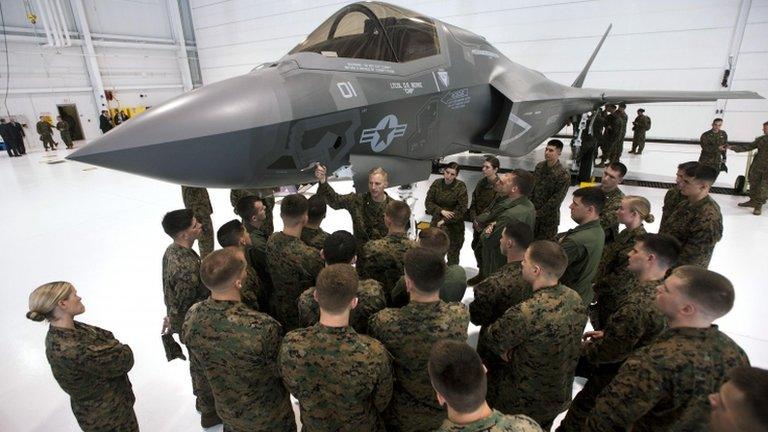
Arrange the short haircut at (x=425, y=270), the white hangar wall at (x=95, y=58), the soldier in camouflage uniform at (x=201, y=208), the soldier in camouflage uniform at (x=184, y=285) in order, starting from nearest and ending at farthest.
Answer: the short haircut at (x=425, y=270) < the soldier in camouflage uniform at (x=184, y=285) < the soldier in camouflage uniform at (x=201, y=208) < the white hangar wall at (x=95, y=58)

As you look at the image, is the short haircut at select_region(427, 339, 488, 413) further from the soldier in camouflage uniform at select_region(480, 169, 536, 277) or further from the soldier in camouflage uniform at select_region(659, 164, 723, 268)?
the soldier in camouflage uniform at select_region(659, 164, 723, 268)

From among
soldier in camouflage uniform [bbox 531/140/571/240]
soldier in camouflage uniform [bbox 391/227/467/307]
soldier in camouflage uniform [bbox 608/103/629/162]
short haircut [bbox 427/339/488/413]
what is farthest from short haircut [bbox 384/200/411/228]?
soldier in camouflage uniform [bbox 608/103/629/162]

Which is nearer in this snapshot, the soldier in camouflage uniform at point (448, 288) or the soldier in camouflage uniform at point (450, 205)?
the soldier in camouflage uniform at point (448, 288)

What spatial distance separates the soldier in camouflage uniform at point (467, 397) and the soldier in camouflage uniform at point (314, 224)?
2250 mm

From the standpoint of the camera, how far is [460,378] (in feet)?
4.62

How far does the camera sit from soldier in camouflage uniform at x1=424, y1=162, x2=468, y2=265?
503cm

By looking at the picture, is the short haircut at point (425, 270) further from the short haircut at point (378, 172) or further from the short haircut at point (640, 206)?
the short haircut at point (640, 206)

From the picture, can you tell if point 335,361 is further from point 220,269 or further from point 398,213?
point 398,213

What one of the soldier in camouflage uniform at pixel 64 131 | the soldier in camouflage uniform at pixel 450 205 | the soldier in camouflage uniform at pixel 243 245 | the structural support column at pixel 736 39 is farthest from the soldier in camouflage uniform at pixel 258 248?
the soldier in camouflage uniform at pixel 64 131

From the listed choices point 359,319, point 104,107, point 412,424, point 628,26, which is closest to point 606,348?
point 412,424

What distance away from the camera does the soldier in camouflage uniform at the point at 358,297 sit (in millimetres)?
2535

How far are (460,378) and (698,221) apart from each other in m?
3.54

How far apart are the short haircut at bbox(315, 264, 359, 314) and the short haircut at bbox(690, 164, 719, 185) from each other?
11.9ft

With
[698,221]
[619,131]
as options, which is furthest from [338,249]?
[619,131]
